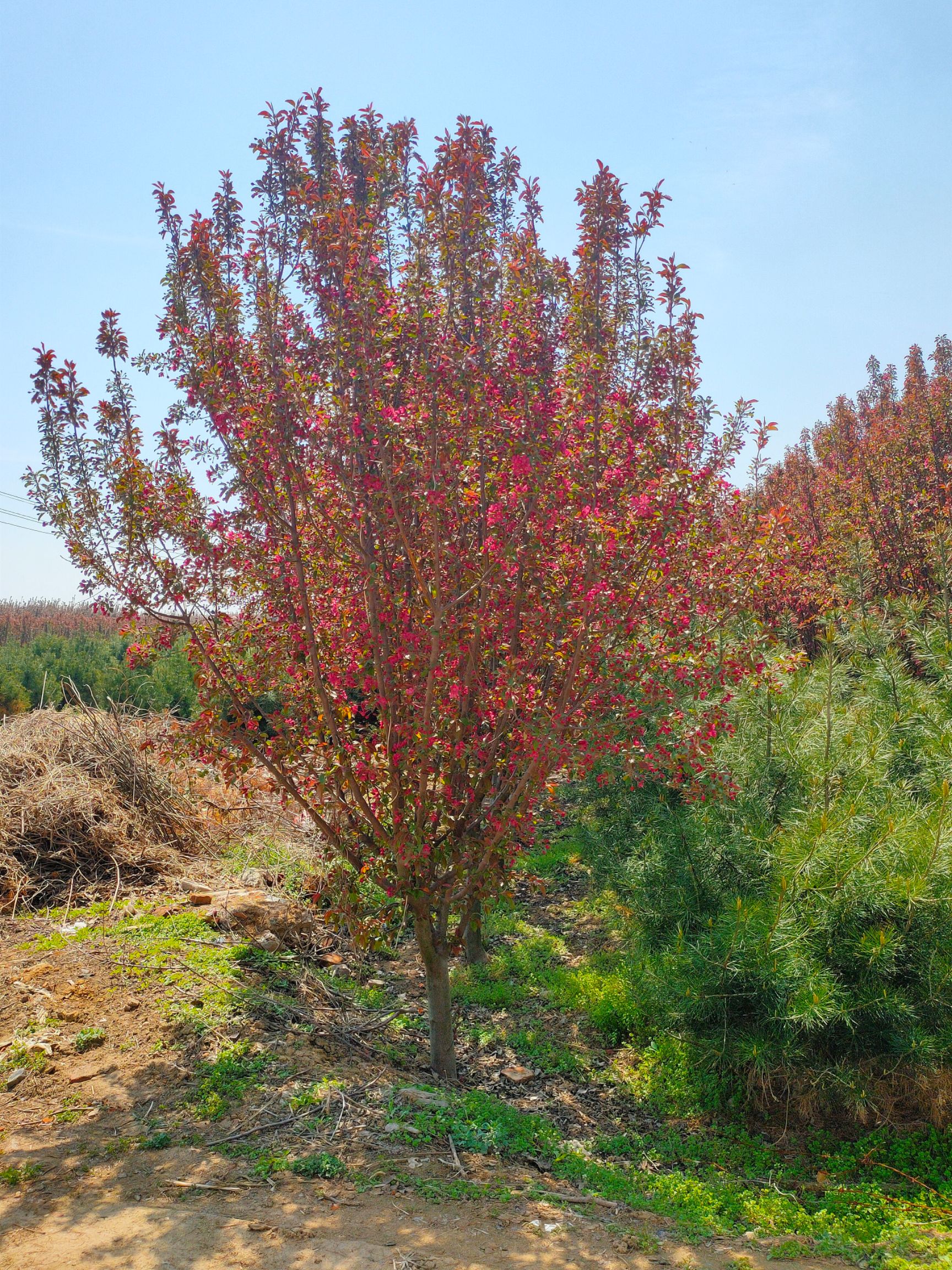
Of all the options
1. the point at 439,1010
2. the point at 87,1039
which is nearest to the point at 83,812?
the point at 87,1039

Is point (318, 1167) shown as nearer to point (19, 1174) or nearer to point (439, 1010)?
point (19, 1174)

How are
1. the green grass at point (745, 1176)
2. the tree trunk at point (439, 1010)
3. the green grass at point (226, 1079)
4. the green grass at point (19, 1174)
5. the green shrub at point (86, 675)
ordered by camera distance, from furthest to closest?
the green shrub at point (86, 675) < the tree trunk at point (439, 1010) < the green grass at point (226, 1079) < the green grass at point (745, 1176) < the green grass at point (19, 1174)

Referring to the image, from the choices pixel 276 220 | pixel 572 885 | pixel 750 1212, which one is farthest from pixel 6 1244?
pixel 572 885

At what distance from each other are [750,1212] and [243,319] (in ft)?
14.0

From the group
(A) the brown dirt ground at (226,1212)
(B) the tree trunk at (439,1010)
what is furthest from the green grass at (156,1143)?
(B) the tree trunk at (439,1010)

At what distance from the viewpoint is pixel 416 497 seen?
385 cm

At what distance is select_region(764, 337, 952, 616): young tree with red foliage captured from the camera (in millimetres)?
8211

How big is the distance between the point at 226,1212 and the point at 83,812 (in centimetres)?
415

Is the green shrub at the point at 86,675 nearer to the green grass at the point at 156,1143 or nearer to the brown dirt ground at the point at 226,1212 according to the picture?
the brown dirt ground at the point at 226,1212

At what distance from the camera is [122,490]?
13.0 feet

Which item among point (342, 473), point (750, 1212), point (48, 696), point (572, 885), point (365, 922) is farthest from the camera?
point (48, 696)

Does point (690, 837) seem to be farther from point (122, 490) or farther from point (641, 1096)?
point (122, 490)

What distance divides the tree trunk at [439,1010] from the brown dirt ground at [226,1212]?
0.59m

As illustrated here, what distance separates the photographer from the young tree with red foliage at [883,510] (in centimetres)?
821
